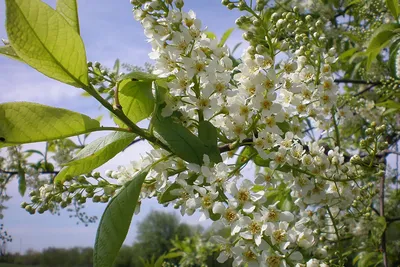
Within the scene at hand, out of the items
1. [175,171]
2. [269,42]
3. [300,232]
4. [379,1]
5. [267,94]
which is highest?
[379,1]

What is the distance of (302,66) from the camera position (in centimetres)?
116

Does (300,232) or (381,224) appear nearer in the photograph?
(300,232)

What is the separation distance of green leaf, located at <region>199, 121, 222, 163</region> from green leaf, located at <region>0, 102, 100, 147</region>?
0.78 feet

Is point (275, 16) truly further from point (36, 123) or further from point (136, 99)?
point (36, 123)

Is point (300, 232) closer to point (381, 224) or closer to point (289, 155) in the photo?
point (289, 155)

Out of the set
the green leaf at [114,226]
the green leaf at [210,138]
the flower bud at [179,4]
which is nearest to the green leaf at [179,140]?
the green leaf at [210,138]

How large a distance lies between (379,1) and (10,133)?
241 centimetres

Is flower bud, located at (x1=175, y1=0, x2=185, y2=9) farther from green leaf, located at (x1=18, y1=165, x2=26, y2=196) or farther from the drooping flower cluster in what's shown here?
green leaf, located at (x1=18, y1=165, x2=26, y2=196)

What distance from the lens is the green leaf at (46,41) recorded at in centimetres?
70

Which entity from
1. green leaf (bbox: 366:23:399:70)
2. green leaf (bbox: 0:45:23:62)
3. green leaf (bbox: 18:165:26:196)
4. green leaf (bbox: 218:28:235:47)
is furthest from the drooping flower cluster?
green leaf (bbox: 18:165:26:196)

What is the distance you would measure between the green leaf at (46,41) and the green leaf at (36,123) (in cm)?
7

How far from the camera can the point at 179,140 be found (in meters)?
0.87

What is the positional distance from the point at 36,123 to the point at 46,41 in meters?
0.16

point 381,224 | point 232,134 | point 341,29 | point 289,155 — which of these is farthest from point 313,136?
point 341,29
